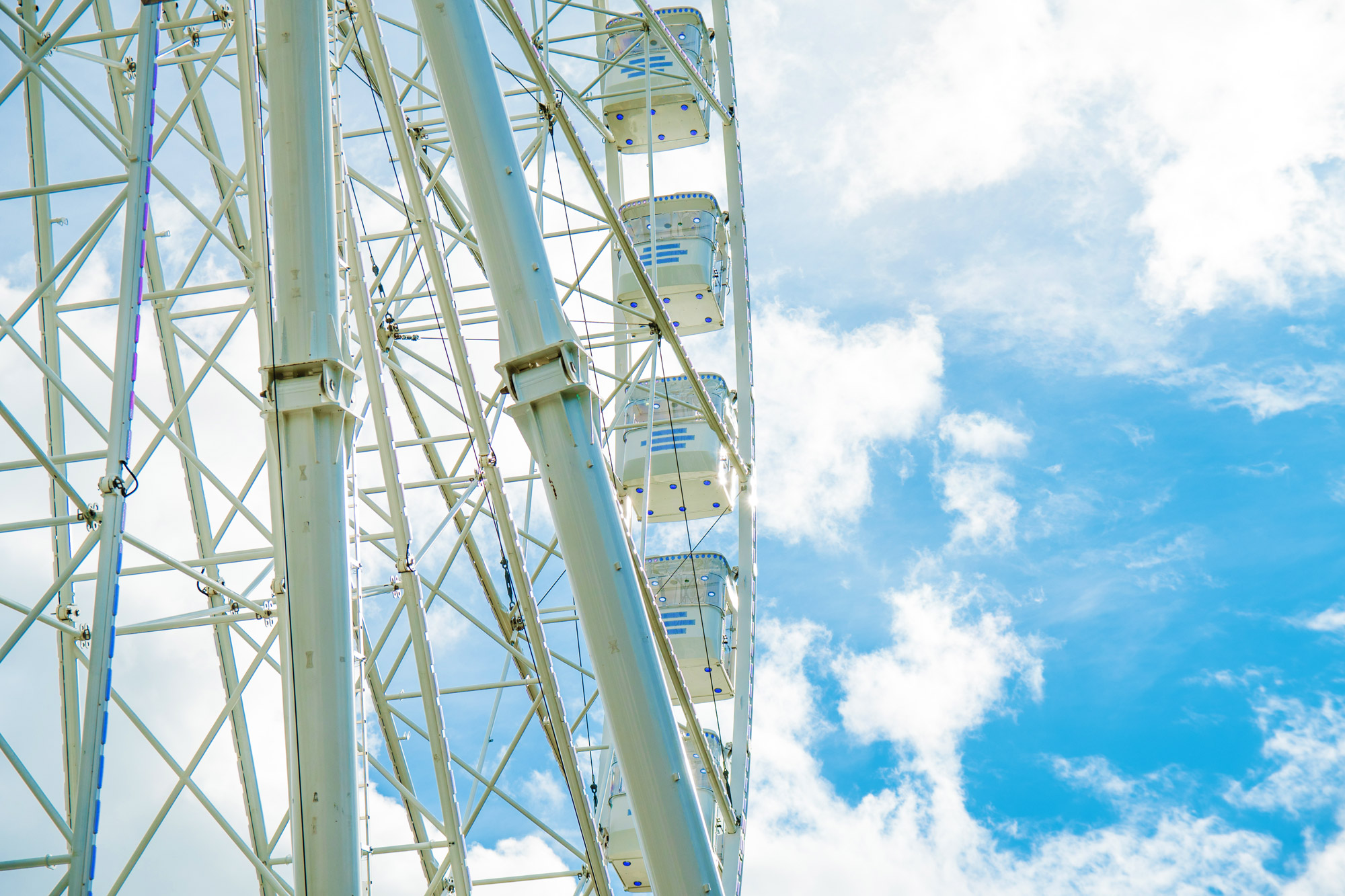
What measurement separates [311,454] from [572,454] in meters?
1.33

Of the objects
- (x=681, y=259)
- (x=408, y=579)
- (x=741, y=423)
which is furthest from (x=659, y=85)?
(x=408, y=579)

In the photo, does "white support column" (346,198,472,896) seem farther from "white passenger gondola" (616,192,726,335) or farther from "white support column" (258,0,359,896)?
"white passenger gondola" (616,192,726,335)

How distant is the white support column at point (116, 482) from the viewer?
764cm

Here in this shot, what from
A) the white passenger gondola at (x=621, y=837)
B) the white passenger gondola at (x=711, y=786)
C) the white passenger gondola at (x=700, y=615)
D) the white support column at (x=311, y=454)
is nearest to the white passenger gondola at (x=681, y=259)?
the white passenger gondola at (x=700, y=615)

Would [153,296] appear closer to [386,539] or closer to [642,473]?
[386,539]

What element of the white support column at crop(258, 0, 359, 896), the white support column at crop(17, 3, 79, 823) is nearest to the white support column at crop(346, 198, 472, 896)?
the white support column at crop(17, 3, 79, 823)

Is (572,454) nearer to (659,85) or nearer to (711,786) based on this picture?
(711,786)

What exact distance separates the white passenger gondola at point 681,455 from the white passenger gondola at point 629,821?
2.87 metres

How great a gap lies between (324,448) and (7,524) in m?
3.94

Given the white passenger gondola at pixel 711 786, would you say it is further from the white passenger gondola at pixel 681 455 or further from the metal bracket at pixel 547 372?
the metal bracket at pixel 547 372

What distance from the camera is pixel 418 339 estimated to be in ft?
48.4

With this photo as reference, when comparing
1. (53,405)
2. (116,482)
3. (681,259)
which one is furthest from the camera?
(681,259)

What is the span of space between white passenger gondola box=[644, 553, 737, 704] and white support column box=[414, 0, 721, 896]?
9105 millimetres

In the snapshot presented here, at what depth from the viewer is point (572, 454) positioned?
6.93 m
